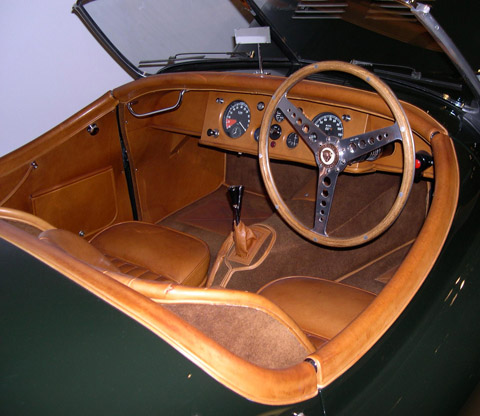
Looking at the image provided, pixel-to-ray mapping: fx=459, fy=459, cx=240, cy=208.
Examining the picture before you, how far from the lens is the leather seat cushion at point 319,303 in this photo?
1.52 meters

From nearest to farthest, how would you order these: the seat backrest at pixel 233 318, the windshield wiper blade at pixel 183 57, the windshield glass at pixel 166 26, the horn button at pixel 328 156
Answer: the seat backrest at pixel 233 318 → the horn button at pixel 328 156 → the windshield wiper blade at pixel 183 57 → the windshield glass at pixel 166 26

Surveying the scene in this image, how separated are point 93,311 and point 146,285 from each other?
12cm

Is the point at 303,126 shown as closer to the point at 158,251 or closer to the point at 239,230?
the point at 239,230

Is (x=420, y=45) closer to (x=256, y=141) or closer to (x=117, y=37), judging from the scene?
(x=256, y=141)

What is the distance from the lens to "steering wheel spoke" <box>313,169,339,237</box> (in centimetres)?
160

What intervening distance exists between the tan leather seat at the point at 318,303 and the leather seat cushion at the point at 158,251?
38 cm

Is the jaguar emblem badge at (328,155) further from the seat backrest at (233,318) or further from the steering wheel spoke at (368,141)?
the seat backrest at (233,318)

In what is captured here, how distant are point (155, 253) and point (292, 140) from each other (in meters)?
0.79

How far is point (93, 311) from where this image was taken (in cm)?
94

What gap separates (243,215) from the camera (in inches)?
114

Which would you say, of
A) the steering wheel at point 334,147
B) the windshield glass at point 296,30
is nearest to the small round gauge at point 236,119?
the windshield glass at point 296,30

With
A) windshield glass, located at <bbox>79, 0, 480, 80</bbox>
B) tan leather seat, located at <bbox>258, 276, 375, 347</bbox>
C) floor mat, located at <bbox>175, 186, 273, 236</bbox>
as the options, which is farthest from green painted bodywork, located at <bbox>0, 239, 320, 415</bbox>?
floor mat, located at <bbox>175, 186, 273, 236</bbox>

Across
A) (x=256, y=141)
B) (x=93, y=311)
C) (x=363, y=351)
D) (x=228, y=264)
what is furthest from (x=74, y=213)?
(x=363, y=351)

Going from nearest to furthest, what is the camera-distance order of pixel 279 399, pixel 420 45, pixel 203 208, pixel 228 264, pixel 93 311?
pixel 279 399
pixel 93 311
pixel 420 45
pixel 228 264
pixel 203 208
